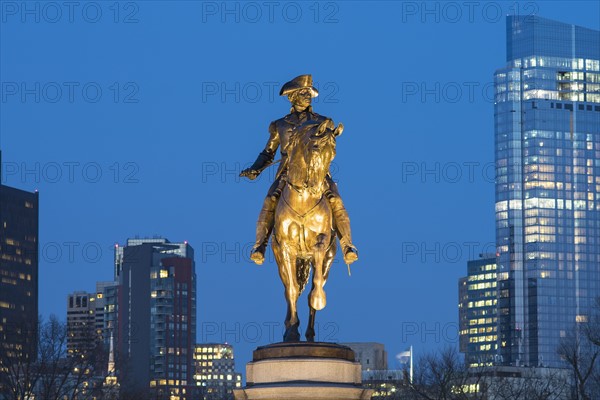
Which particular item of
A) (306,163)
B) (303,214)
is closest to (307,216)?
(303,214)

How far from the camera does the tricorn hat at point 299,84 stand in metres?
27.2

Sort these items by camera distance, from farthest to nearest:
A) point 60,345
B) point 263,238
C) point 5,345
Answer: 1. point 5,345
2. point 60,345
3. point 263,238

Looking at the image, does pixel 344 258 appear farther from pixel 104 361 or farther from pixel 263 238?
pixel 104 361

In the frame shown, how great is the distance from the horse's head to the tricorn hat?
1.10 metres

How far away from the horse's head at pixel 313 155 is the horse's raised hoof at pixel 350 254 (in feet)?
3.74

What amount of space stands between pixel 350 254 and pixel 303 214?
3.46ft

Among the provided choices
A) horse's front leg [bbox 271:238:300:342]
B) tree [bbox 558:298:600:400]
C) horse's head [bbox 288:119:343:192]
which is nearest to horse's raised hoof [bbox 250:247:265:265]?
horse's front leg [bbox 271:238:300:342]

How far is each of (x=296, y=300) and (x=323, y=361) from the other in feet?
6.52

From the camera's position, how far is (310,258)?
87.8ft

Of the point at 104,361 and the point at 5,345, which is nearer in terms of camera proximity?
the point at 104,361

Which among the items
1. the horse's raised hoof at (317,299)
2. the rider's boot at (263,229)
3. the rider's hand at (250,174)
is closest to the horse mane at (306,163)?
the rider's boot at (263,229)

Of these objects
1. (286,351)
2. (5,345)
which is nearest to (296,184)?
(286,351)

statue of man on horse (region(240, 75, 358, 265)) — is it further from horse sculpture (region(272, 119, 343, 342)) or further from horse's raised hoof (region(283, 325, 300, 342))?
horse's raised hoof (region(283, 325, 300, 342))

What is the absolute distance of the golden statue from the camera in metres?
26.3
